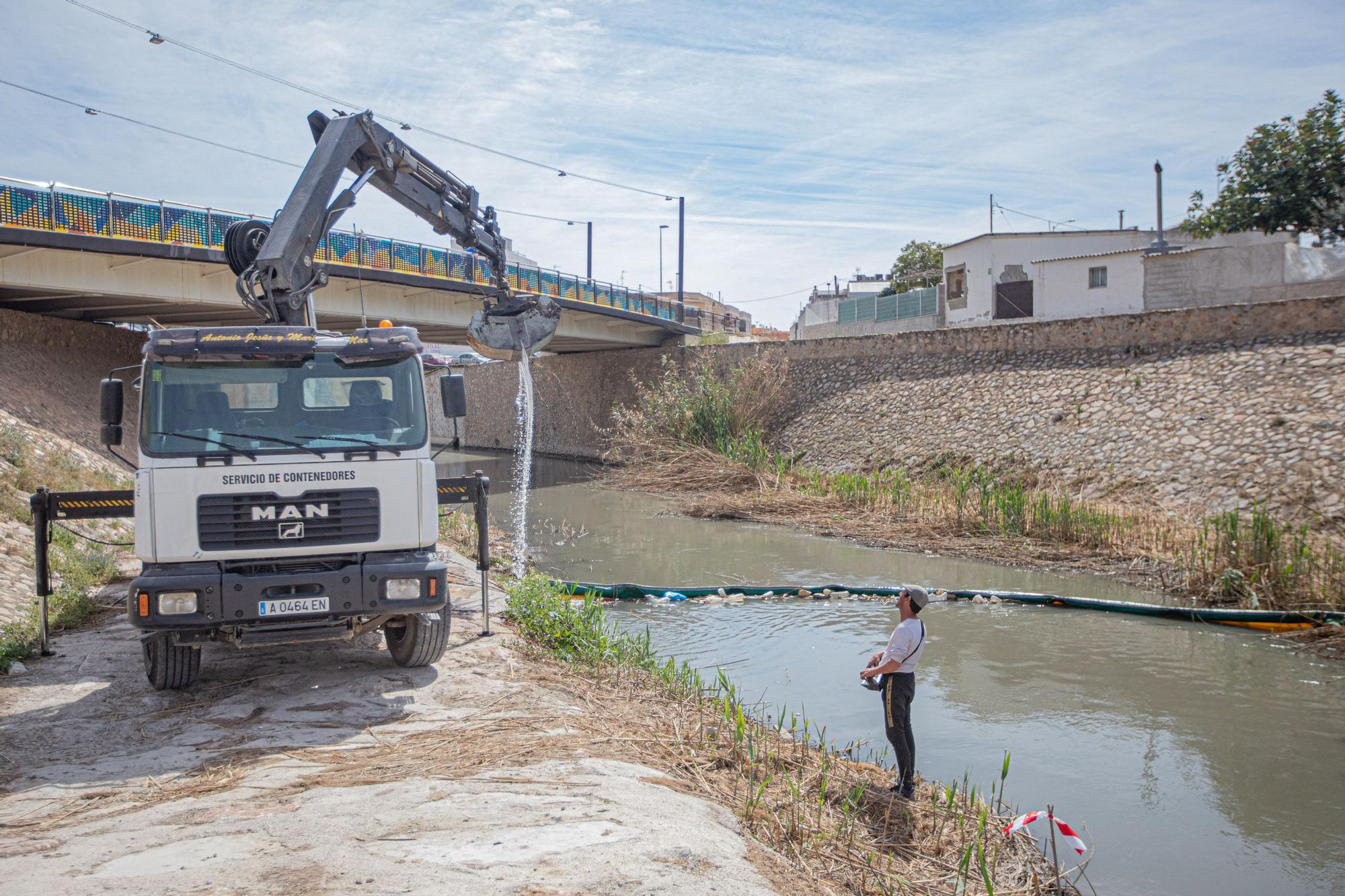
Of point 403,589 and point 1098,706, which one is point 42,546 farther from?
point 1098,706

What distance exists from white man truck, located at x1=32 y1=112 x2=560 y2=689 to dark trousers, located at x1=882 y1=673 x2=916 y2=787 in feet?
11.3

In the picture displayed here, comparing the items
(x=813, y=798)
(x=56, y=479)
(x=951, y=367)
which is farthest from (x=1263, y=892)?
(x=951, y=367)

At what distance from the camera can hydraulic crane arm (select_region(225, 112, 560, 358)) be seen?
9.32 meters

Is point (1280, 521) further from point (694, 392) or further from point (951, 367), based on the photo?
point (694, 392)

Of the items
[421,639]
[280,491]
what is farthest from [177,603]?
[421,639]

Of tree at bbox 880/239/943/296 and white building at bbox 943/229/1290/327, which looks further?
tree at bbox 880/239/943/296

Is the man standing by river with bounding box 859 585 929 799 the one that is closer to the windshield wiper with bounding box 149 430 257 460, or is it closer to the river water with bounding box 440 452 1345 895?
the river water with bounding box 440 452 1345 895

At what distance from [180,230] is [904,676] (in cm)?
1986

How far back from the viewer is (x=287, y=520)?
6938 mm

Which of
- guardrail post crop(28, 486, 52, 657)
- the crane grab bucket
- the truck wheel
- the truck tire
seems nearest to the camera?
the truck wheel

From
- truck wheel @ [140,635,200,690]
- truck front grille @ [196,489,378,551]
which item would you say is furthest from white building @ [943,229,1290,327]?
truck wheel @ [140,635,200,690]

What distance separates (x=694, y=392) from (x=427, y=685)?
2657cm

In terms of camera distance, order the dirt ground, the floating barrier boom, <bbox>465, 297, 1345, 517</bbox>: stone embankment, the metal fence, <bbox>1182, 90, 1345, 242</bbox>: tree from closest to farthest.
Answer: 1. the dirt ground
2. the floating barrier boom
3. <bbox>465, 297, 1345, 517</bbox>: stone embankment
4. <bbox>1182, 90, 1345, 242</bbox>: tree
5. the metal fence

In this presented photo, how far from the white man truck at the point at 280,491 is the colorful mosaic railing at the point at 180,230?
7284 mm
